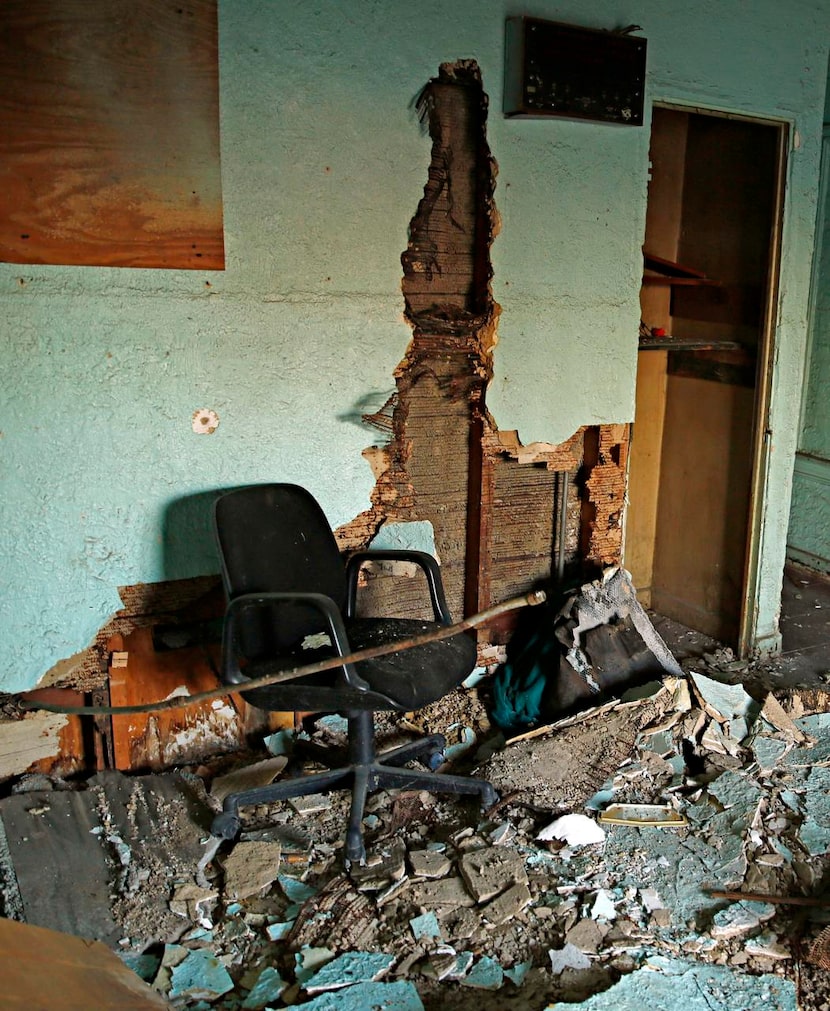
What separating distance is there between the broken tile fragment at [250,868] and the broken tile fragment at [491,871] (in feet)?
1.77

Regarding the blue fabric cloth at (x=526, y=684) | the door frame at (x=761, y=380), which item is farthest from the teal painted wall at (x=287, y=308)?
the blue fabric cloth at (x=526, y=684)

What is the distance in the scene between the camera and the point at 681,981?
2154 millimetres

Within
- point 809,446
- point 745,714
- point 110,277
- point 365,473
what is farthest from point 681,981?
point 809,446

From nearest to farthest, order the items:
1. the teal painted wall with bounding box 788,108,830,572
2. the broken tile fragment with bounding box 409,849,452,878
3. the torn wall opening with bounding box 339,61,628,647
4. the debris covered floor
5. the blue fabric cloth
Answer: the debris covered floor → the broken tile fragment with bounding box 409,849,452,878 → the torn wall opening with bounding box 339,61,628,647 → the blue fabric cloth → the teal painted wall with bounding box 788,108,830,572

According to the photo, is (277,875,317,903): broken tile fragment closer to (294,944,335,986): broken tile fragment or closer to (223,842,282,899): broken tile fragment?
(223,842,282,899): broken tile fragment

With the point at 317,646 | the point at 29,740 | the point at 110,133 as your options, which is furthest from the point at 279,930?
the point at 110,133

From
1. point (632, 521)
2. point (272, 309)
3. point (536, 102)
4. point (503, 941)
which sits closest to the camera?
point (503, 941)

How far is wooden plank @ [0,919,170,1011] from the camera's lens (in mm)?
→ 1659

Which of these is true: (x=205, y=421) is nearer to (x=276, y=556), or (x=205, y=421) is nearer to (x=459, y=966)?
(x=276, y=556)

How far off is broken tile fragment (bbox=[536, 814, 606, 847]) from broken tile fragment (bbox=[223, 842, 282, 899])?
0.79 metres

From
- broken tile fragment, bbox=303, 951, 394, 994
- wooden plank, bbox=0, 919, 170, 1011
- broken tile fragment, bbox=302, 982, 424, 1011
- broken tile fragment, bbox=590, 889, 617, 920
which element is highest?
wooden plank, bbox=0, 919, 170, 1011

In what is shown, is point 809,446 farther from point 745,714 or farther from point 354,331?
point 354,331

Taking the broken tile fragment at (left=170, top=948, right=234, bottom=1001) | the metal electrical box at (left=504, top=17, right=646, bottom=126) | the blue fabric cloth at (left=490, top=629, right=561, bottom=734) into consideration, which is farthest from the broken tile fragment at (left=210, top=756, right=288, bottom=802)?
the metal electrical box at (left=504, top=17, right=646, bottom=126)

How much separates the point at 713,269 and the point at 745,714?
2.09 metres
